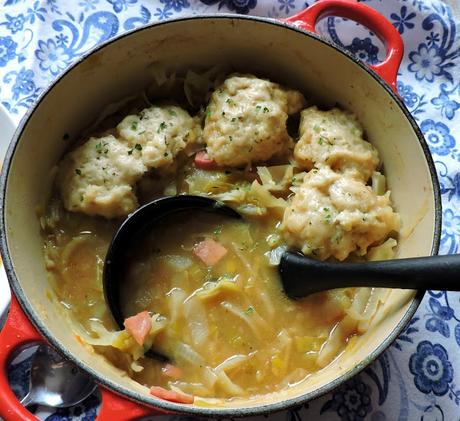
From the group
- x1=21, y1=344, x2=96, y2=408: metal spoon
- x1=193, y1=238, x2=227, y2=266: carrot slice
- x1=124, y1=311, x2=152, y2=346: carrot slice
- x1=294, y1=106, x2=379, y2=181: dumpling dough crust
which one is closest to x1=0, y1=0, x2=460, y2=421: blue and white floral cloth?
x1=294, y1=106, x2=379, y2=181: dumpling dough crust

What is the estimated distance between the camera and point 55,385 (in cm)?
236

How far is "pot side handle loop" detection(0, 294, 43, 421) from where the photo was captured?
1.92 meters

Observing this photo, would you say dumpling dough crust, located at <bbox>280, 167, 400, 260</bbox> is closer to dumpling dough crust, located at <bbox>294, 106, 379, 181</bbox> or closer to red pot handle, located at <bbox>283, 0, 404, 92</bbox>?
dumpling dough crust, located at <bbox>294, 106, 379, 181</bbox>

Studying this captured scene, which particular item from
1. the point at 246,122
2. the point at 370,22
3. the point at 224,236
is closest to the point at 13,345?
the point at 224,236

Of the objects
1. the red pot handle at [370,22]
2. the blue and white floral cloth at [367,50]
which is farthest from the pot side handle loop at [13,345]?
the red pot handle at [370,22]

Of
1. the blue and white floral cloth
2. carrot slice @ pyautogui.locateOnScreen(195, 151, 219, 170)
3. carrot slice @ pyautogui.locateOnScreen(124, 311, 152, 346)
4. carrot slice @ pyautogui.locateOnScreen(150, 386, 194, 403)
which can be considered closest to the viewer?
carrot slice @ pyautogui.locateOnScreen(150, 386, 194, 403)

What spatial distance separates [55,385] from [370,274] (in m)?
1.23

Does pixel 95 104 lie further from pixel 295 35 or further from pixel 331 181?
pixel 331 181

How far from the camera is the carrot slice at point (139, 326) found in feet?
7.38

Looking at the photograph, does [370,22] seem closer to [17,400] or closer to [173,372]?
[173,372]

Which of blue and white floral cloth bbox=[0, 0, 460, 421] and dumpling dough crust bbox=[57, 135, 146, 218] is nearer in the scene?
dumpling dough crust bbox=[57, 135, 146, 218]

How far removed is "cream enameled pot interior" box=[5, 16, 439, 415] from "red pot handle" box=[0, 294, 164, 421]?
0.21 feet

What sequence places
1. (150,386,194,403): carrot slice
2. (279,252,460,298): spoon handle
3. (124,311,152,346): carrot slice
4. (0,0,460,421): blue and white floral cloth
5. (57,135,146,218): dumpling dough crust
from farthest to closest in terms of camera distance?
(0,0,460,421): blue and white floral cloth → (57,135,146,218): dumpling dough crust → (124,311,152,346): carrot slice → (150,386,194,403): carrot slice → (279,252,460,298): spoon handle

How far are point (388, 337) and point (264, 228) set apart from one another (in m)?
0.67
